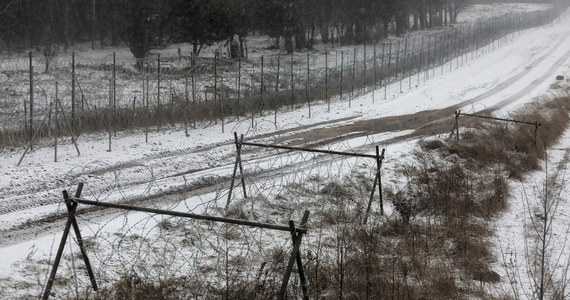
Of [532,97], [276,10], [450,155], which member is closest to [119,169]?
[450,155]

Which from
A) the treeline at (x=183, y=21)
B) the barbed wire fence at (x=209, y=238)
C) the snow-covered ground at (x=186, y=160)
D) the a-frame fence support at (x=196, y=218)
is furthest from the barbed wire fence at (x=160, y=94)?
the a-frame fence support at (x=196, y=218)

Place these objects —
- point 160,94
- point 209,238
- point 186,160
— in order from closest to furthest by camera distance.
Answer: point 209,238
point 186,160
point 160,94

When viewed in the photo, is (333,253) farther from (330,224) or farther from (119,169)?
(119,169)

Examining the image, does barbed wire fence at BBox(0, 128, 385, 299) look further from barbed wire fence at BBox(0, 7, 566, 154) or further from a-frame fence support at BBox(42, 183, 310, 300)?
barbed wire fence at BBox(0, 7, 566, 154)

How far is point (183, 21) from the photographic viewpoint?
43781mm

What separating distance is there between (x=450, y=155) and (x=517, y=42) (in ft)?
132

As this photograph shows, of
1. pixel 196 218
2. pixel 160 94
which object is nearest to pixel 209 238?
pixel 196 218

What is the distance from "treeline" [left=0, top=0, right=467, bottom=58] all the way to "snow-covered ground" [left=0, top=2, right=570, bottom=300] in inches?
661

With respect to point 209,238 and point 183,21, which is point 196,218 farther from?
point 183,21

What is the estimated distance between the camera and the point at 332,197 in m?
12.7

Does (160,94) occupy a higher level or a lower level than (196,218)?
higher

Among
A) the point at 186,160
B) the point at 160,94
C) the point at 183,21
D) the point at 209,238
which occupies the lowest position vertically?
the point at 209,238

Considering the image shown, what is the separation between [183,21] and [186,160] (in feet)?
97.0

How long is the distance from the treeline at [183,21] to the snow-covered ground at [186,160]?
16.8m
